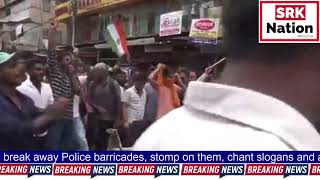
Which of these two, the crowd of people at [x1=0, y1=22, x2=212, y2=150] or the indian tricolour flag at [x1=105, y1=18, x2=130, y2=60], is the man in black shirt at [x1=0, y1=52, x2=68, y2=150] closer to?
the crowd of people at [x1=0, y1=22, x2=212, y2=150]

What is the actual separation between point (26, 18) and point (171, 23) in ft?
1.54

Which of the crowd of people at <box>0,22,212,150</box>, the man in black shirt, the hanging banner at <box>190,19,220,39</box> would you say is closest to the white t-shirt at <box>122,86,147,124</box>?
the crowd of people at <box>0,22,212,150</box>

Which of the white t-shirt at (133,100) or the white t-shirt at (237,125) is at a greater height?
the white t-shirt at (237,125)

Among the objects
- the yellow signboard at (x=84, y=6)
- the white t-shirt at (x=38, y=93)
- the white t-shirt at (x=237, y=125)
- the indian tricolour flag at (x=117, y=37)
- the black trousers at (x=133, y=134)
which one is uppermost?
the yellow signboard at (x=84, y=6)

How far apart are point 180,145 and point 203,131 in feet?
0.13

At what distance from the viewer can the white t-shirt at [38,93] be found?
7.59 ft

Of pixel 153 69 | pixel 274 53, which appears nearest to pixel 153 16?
pixel 153 69

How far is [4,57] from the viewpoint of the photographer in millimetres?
2002

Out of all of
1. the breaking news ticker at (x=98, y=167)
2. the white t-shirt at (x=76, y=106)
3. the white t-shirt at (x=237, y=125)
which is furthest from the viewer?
the white t-shirt at (x=76, y=106)

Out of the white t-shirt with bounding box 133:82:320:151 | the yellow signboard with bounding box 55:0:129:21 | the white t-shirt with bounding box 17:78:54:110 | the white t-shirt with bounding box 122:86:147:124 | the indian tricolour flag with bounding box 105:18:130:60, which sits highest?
the yellow signboard with bounding box 55:0:129:21

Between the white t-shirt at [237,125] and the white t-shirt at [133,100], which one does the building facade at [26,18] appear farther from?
the white t-shirt at [133,100]

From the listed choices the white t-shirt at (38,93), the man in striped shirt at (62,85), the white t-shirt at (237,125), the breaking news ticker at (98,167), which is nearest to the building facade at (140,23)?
the man in striped shirt at (62,85)

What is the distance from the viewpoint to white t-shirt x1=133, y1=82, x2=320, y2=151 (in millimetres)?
666

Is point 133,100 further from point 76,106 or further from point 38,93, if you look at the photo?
point 38,93
